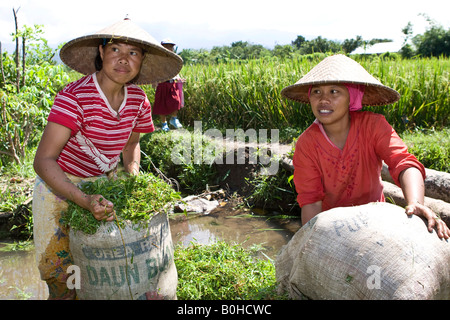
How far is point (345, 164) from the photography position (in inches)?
89.1

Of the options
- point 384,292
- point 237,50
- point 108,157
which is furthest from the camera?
point 237,50

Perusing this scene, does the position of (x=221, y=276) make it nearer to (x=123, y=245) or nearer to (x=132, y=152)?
(x=123, y=245)

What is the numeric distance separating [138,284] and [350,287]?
3.32 feet

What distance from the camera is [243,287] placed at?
2389 mm

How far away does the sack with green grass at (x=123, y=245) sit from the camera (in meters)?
1.89

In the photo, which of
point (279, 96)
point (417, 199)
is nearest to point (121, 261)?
point (417, 199)

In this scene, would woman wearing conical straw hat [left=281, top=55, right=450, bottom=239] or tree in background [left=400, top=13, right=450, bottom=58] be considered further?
tree in background [left=400, top=13, right=450, bottom=58]

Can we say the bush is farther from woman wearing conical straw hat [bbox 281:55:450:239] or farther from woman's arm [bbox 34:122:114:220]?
woman's arm [bbox 34:122:114:220]

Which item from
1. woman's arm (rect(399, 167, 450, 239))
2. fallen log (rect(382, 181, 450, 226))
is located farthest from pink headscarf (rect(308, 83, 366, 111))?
fallen log (rect(382, 181, 450, 226))

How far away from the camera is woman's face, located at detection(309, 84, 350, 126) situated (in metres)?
2.20

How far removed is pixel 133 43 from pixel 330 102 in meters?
1.14


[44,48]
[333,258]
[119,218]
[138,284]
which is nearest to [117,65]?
[119,218]

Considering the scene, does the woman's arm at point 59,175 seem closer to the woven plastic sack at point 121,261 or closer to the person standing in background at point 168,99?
the woven plastic sack at point 121,261
